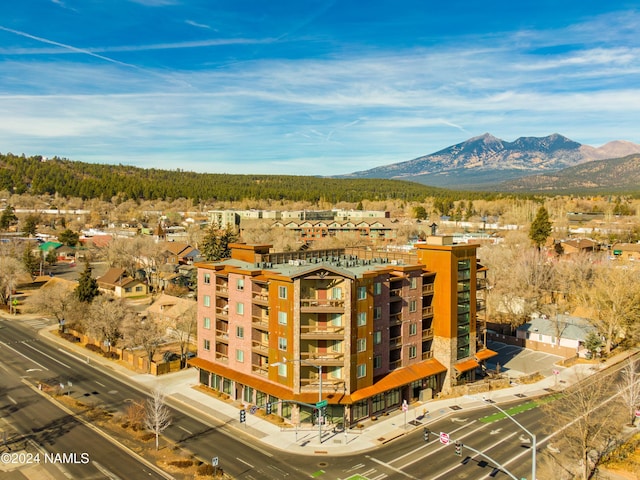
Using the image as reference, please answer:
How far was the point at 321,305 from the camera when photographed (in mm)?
50750

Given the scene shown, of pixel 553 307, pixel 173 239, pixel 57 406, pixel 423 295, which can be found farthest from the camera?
pixel 173 239

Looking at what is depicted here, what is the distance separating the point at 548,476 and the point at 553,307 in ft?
202

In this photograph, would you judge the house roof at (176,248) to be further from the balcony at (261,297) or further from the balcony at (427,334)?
the balcony at (427,334)

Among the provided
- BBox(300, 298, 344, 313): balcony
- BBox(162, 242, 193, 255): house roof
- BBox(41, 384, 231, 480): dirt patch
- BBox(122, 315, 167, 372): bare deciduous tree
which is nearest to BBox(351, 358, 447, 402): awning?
BBox(300, 298, 344, 313): balcony

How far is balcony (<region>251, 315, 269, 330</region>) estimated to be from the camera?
54.0 m

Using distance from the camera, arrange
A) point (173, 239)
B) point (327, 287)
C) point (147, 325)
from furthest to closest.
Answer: point (173, 239) → point (147, 325) → point (327, 287)

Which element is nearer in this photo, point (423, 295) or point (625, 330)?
point (423, 295)

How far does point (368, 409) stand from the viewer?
5241 centimetres

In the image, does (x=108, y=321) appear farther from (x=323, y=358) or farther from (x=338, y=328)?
(x=338, y=328)

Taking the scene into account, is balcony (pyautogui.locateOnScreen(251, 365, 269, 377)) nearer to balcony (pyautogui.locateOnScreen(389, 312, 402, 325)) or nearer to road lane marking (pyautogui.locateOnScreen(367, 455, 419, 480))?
balcony (pyautogui.locateOnScreen(389, 312, 402, 325))

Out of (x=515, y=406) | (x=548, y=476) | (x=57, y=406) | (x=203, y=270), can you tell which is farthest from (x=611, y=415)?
(x=57, y=406)

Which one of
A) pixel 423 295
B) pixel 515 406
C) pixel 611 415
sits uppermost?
pixel 423 295

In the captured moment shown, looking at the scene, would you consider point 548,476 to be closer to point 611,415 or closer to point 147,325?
point 611,415

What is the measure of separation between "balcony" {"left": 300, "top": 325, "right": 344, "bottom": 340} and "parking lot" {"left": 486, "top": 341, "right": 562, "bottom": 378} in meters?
30.1
